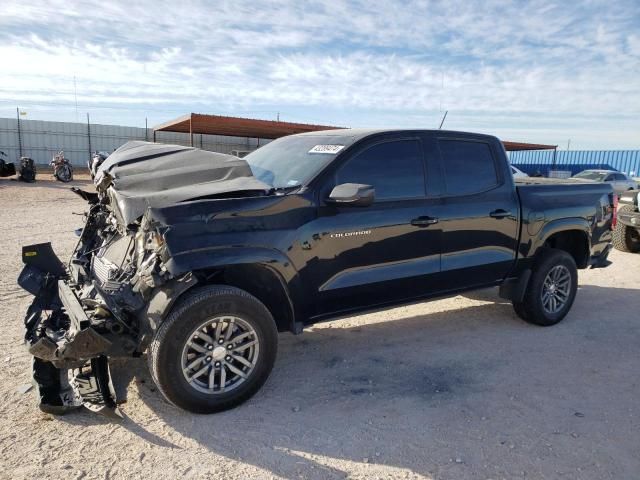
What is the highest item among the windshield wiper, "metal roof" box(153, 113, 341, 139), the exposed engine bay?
"metal roof" box(153, 113, 341, 139)

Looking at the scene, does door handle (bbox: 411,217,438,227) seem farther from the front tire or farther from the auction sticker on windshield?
the front tire

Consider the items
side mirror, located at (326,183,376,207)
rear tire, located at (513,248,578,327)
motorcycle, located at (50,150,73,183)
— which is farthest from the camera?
motorcycle, located at (50,150,73,183)

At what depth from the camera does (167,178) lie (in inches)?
157

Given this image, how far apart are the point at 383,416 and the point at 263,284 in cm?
127

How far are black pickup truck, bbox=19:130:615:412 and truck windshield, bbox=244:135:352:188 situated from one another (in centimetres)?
2

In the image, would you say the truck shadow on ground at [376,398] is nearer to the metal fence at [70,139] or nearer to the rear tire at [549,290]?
the rear tire at [549,290]

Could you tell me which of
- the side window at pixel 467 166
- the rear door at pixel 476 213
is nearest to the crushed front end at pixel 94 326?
the rear door at pixel 476 213

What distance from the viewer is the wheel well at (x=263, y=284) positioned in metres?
3.69

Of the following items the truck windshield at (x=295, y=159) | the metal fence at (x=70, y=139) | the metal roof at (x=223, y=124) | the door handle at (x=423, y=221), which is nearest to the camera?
the truck windshield at (x=295, y=159)

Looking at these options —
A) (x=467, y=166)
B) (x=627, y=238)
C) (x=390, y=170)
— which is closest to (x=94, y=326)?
(x=390, y=170)

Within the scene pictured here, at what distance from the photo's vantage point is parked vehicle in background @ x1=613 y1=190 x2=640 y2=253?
30.3ft

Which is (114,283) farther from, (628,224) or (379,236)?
(628,224)

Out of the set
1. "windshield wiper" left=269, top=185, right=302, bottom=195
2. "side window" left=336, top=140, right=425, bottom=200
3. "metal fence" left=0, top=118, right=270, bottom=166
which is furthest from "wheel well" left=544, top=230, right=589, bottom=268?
"metal fence" left=0, top=118, right=270, bottom=166

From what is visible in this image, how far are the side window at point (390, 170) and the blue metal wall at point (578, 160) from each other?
1349 inches
